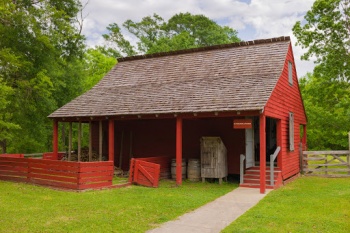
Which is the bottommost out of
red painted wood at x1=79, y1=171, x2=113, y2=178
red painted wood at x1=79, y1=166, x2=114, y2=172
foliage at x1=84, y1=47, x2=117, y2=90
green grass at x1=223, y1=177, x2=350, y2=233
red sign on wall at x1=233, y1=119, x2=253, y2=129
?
Answer: green grass at x1=223, y1=177, x2=350, y2=233

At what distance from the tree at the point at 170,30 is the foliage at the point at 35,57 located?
1694 centimetres

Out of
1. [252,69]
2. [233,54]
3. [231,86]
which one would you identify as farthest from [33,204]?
[233,54]

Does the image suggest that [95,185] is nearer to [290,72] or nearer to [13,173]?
[13,173]

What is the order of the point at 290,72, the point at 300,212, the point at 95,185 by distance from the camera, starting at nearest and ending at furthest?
the point at 300,212
the point at 95,185
the point at 290,72

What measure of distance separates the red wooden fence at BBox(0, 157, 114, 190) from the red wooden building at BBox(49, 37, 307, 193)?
2785mm

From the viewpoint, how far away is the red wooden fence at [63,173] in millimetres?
11422

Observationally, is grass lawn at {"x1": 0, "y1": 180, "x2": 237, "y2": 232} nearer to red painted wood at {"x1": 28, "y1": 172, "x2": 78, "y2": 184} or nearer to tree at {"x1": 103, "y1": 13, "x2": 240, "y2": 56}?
red painted wood at {"x1": 28, "y1": 172, "x2": 78, "y2": 184}

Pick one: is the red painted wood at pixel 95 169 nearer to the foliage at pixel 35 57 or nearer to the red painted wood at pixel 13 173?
the red painted wood at pixel 13 173

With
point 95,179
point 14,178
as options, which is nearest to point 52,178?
point 95,179

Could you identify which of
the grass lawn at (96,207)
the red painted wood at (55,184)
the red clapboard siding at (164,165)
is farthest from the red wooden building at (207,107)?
the red painted wood at (55,184)

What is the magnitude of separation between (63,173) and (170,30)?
33.7 meters

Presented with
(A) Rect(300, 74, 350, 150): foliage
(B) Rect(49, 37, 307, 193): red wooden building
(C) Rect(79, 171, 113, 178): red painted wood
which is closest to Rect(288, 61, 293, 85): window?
(B) Rect(49, 37, 307, 193): red wooden building

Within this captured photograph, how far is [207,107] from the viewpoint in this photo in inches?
490

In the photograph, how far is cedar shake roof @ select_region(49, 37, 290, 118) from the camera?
12.8m
